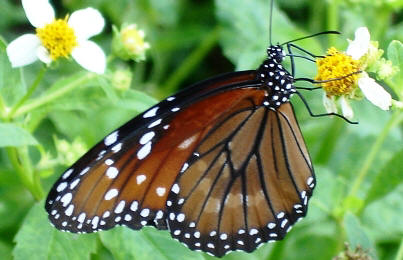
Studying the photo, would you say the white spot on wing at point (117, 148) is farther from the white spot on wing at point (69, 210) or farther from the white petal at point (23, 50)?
the white petal at point (23, 50)

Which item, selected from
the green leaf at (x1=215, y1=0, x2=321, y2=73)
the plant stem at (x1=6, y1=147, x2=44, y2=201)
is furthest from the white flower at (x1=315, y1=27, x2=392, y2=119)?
the plant stem at (x1=6, y1=147, x2=44, y2=201)

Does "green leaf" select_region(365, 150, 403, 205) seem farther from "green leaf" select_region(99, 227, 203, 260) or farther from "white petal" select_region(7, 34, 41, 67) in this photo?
"white petal" select_region(7, 34, 41, 67)

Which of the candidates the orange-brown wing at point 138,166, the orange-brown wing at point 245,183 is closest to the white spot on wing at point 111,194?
the orange-brown wing at point 138,166

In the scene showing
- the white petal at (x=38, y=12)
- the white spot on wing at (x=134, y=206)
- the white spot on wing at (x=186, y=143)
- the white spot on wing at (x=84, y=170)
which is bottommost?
the white spot on wing at (x=134, y=206)

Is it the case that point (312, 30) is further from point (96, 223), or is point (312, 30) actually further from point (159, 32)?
point (96, 223)

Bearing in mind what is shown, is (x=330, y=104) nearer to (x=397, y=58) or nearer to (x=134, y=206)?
(x=397, y=58)

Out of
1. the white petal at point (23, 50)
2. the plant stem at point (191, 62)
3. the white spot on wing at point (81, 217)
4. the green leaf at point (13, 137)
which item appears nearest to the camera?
the green leaf at point (13, 137)
